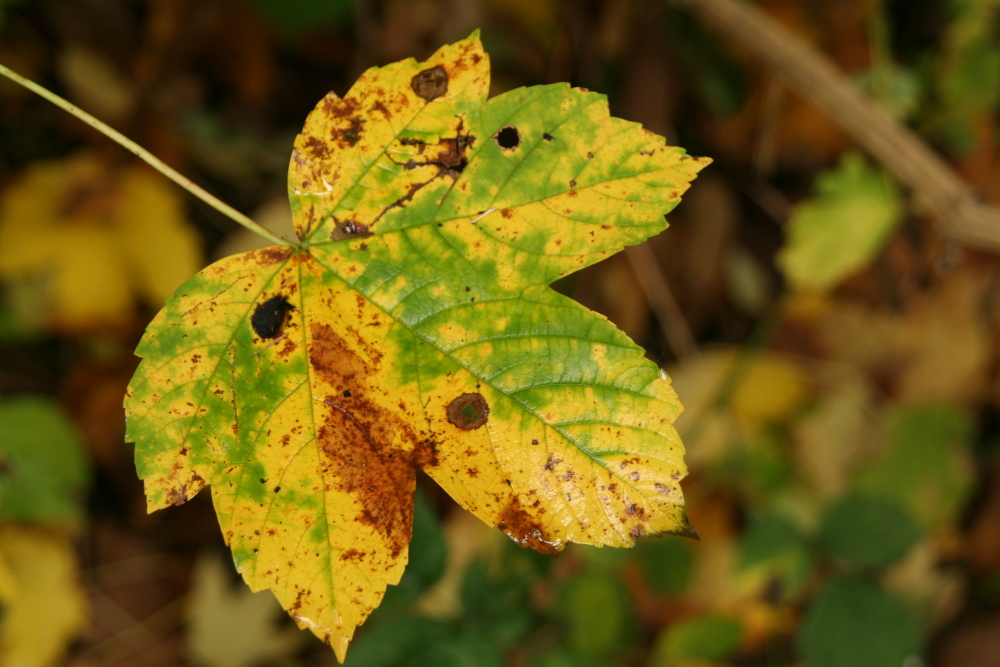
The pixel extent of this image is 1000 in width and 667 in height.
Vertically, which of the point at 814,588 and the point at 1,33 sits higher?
the point at 1,33

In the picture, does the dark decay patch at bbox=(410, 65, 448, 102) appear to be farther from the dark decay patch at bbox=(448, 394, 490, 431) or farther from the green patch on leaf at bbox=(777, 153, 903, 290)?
the green patch on leaf at bbox=(777, 153, 903, 290)

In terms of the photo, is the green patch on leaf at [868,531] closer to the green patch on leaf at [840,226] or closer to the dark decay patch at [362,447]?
the green patch on leaf at [840,226]

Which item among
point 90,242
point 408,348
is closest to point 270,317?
point 408,348

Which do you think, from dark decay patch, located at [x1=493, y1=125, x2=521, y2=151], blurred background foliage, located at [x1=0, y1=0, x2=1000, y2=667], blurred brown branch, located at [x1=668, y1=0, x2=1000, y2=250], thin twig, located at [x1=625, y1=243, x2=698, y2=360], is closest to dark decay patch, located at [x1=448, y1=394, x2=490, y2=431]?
dark decay patch, located at [x1=493, y1=125, x2=521, y2=151]

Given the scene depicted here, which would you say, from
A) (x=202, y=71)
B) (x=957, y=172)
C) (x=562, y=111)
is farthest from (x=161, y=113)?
(x=957, y=172)

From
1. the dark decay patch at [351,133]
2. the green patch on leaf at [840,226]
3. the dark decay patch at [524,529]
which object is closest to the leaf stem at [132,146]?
the dark decay patch at [351,133]

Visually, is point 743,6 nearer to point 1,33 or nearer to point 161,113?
point 161,113
